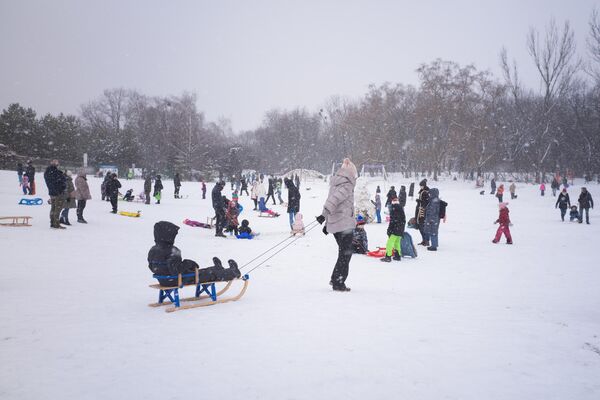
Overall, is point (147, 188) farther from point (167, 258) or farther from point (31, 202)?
point (167, 258)

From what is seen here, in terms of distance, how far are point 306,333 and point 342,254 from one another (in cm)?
199

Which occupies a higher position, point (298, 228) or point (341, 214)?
point (341, 214)

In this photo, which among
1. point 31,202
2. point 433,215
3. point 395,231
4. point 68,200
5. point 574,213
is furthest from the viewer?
point 574,213

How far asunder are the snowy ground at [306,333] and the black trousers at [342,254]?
0.34 metres

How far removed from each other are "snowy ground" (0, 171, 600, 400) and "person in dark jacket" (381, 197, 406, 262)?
49cm

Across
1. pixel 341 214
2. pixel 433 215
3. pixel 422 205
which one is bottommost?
pixel 433 215

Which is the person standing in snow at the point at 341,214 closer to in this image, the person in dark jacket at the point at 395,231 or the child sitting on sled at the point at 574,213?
the person in dark jacket at the point at 395,231

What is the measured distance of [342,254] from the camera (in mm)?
6148

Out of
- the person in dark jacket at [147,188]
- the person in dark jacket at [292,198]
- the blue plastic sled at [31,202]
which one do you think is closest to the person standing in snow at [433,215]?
the person in dark jacket at [292,198]

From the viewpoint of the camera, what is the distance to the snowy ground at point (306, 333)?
3.24 metres

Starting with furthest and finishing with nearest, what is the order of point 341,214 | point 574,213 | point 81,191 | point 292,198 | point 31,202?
1. point 574,213
2. point 31,202
3. point 292,198
4. point 81,191
5. point 341,214

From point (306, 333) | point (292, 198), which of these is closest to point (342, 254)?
point (306, 333)

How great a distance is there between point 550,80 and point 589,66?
7.29m

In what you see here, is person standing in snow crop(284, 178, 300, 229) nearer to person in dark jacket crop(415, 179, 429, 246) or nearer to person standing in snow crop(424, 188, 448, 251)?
person in dark jacket crop(415, 179, 429, 246)
